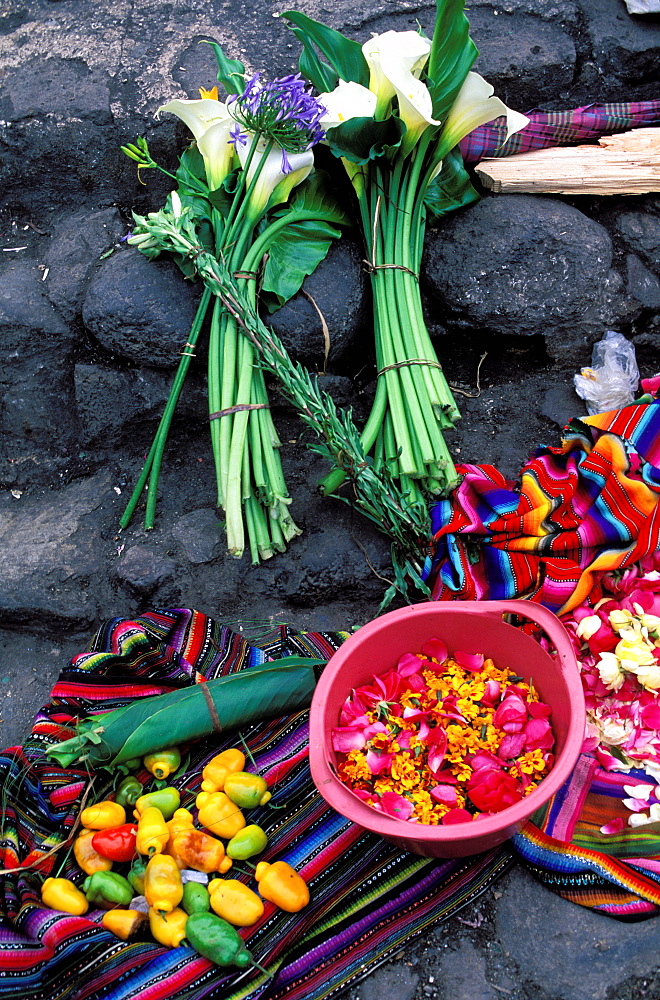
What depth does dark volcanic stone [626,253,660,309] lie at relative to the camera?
116 inches

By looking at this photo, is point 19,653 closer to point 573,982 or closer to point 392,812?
point 392,812

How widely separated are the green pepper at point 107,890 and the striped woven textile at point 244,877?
4 centimetres

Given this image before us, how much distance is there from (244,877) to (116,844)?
0.35 meters

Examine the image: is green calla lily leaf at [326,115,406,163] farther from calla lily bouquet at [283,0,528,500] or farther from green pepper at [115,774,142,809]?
green pepper at [115,774,142,809]

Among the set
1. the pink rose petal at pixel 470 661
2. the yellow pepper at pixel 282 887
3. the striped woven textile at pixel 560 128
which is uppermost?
the striped woven textile at pixel 560 128

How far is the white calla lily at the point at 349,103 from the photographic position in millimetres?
2510

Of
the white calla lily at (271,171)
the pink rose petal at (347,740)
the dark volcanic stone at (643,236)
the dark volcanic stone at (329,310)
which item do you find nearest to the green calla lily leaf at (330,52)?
the white calla lily at (271,171)

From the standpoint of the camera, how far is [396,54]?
239 cm

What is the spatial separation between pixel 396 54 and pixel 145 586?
1963 mm

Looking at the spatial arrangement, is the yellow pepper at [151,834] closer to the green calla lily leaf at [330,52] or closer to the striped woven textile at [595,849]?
the striped woven textile at [595,849]

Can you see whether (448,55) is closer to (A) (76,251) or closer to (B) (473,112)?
(B) (473,112)

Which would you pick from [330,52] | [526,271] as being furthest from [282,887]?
[330,52]

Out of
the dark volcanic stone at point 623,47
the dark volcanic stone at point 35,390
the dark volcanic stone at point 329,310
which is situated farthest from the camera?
the dark volcanic stone at point 623,47

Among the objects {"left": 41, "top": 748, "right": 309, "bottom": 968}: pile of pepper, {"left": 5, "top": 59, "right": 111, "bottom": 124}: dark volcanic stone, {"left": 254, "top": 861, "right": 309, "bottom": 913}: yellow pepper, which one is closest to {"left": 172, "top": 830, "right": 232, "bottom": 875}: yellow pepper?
{"left": 41, "top": 748, "right": 309, "bottom": 968}: pile of pepper
